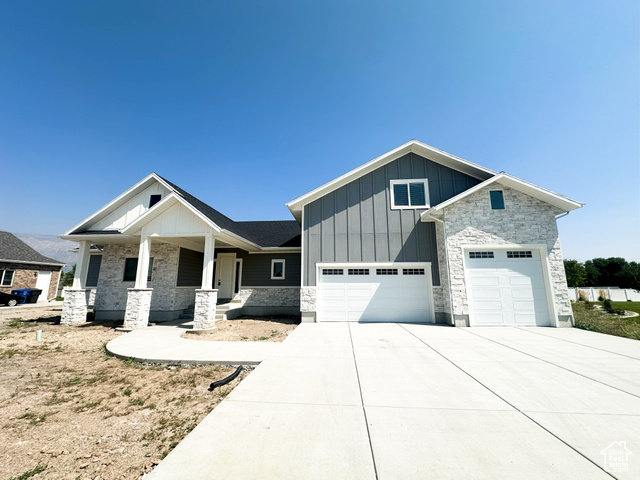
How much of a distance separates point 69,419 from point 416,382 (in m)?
5.09

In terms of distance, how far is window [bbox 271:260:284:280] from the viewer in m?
13.6

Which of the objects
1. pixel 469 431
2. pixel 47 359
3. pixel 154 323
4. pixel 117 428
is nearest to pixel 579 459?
pixel 469 431

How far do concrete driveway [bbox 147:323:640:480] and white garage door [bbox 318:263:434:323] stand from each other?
4298 mm

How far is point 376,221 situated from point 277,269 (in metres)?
6.19

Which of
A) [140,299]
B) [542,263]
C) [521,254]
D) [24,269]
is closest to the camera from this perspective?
[542,263]

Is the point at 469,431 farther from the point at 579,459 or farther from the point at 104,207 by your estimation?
the point at 104,207

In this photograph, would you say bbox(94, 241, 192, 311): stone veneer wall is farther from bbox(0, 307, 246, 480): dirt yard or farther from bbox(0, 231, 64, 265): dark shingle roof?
bbox(0, 231, 64, 265): dark shingle roof

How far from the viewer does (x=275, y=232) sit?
1572 cm

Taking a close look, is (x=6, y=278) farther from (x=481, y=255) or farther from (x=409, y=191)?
(x=481, y=255)

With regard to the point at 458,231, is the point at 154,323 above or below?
below

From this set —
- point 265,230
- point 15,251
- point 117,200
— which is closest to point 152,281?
point 117,200

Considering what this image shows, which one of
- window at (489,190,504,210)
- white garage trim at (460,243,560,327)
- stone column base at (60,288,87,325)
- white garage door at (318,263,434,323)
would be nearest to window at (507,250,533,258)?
white garage trim at (460,243,560,327)

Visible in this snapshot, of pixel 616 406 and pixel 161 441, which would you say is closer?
pixel 161 441

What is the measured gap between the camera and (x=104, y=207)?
452 inches
